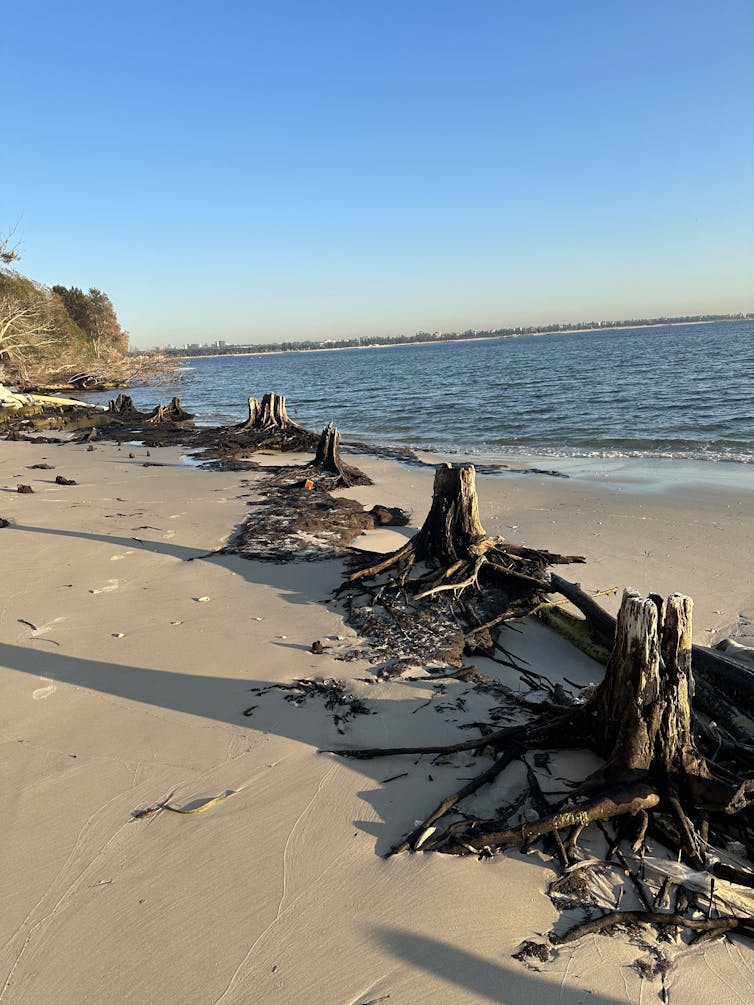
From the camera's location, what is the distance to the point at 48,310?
46531 mm

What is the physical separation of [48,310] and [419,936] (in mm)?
53592

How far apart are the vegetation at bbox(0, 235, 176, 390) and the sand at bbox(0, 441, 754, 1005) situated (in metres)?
31.7

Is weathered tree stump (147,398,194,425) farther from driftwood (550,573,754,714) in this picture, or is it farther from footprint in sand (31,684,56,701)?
driftwood (550,573,754,714)

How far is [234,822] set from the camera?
3486 mm

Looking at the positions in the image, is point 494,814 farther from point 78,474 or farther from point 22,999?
point 78,474

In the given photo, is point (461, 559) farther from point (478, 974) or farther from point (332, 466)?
point (332, 466)

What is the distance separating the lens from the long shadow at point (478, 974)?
2.48m

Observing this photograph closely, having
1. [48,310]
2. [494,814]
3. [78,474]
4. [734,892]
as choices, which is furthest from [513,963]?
[48,310]

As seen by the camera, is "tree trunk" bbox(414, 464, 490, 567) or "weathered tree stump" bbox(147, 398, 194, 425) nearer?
"tree trunk" bbox(414, 464, 490, 567)

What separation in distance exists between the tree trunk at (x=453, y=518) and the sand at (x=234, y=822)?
1.37 metres

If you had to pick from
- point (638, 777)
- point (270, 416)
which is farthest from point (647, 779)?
point (270, 416)

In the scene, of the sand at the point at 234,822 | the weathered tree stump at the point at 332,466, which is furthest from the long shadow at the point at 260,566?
the weathered tree stump at the point at 332,466

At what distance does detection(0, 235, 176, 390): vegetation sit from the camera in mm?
35875

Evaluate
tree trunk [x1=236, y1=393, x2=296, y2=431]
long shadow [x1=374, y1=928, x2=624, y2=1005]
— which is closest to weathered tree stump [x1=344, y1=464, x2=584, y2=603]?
long shadow [x1=374, y1=928, x2=624, y2=1005]
